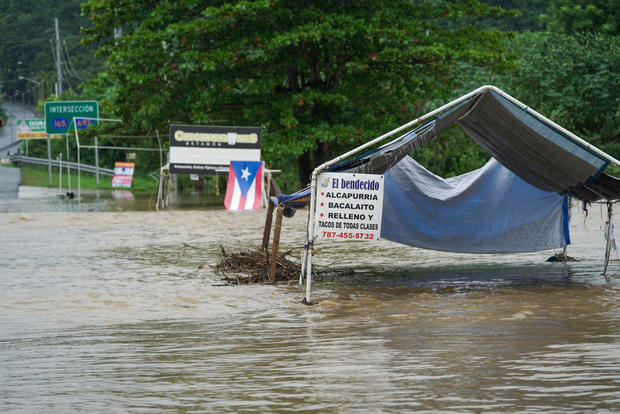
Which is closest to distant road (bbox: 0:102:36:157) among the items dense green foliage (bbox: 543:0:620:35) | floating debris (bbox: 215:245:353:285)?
dense green foliage (bbox: 543:0:620:35)

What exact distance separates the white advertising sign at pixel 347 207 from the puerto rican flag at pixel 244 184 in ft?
42.4

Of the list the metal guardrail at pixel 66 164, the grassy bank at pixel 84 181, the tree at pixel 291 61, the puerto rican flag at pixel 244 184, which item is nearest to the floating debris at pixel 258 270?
the puerto rican flag at pixel 244 184

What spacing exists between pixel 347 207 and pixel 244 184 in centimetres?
1339

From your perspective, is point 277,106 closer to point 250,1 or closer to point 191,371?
point 250,1

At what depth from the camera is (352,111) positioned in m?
29.6

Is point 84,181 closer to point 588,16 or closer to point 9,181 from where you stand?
point 9,181

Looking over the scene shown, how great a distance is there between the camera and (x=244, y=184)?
956 inches

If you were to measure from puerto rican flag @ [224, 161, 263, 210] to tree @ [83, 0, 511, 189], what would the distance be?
8.64ft

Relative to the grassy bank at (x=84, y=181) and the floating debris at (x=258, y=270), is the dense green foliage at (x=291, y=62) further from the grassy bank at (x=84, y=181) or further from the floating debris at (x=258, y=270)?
the grassy bank at (x=84, y=181)

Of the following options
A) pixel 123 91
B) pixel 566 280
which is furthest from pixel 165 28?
pixel 566 280

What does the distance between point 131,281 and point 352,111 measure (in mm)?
17599

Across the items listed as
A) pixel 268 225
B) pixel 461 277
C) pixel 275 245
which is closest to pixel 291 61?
pixel 268 225

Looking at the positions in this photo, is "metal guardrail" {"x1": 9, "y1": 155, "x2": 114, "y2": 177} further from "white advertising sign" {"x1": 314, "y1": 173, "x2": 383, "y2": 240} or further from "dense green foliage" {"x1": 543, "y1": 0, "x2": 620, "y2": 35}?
"white advertising sign" {"x1": 314, "y1": 173, "x2": 383, "y2": 240}

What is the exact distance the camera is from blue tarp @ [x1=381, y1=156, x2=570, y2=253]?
13.3 metres
